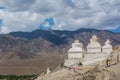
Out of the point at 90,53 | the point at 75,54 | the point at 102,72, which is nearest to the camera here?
the point at 102,72

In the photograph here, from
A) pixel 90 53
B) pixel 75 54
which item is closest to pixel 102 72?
pixel 90 53

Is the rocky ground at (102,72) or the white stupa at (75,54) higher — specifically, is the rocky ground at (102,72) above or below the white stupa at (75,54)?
below

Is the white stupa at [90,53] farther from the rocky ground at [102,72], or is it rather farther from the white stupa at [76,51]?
the rocky ground at [102,72]

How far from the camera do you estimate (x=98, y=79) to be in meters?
48.8

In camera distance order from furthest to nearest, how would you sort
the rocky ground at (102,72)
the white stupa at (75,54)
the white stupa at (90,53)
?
1. the white stupa at (75,54)
2. the white stupa at (90,53)
3. the rocky ground at (102,72)

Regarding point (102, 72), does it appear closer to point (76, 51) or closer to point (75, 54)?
point (76, 51)

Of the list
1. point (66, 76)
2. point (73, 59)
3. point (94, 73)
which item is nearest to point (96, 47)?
point (73, 59)

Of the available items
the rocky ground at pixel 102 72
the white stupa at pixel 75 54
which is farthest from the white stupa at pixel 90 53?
the rocky ground at pixel 102 72

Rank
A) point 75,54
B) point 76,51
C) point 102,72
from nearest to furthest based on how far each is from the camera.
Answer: point 102,72 → point 76,51 → point 75,54

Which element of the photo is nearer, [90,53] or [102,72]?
[102,72]

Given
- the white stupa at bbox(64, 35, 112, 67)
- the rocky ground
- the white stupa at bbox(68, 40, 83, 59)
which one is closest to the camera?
the rocky ground

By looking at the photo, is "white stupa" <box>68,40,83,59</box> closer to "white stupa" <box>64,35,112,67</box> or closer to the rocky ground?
"white stupa" <box>64,35,112,67</box>

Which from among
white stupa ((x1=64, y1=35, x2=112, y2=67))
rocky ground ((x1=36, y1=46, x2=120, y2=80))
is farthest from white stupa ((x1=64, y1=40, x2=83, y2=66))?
rocky ground ((x1=36, y1=46, x2=120, y2=80))

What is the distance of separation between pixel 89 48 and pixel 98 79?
67.3 ft
